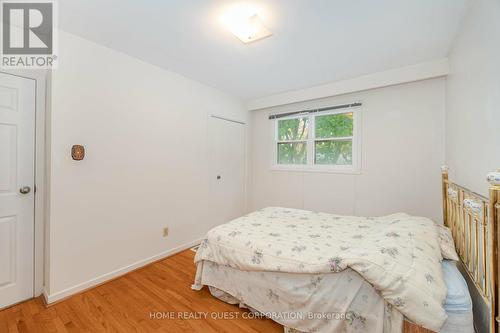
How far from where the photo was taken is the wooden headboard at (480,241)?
85 cm

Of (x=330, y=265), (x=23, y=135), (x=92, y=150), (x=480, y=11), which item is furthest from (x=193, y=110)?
(x=480, y=11)

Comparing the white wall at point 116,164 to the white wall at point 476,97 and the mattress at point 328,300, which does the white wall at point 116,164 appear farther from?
the white wall at point 476,97

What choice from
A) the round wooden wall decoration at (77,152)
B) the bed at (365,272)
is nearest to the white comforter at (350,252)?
the bed at (365,272)

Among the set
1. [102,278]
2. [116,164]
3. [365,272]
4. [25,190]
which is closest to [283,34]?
[365,272]

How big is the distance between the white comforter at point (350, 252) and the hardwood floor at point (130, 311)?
0.40 meters

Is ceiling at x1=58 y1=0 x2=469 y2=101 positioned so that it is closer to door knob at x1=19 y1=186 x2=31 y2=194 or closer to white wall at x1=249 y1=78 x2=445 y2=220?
white wall at x1=249 y1=78 x2=445 y2=220

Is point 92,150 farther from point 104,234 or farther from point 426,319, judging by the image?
point 426,319

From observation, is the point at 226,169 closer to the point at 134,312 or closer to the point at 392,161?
the point at 134,312

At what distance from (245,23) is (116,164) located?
193 centimetres

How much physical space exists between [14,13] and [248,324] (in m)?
3.10

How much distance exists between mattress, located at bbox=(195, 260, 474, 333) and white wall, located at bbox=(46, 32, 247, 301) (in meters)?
1.39

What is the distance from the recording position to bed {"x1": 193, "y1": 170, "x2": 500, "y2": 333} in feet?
3.59

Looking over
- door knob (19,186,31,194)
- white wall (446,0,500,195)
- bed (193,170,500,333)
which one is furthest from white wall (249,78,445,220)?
door knob (19,186,31,194)

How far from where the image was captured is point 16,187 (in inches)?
73.6
